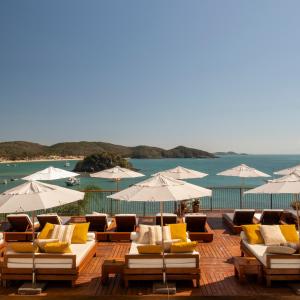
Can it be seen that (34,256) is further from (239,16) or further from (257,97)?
(257,97)

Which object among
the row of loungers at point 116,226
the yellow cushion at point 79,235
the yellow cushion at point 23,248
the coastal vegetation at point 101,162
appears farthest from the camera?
the coastal vegetation at point 101,162

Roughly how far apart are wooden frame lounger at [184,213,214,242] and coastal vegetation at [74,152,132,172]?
66691 millimetres

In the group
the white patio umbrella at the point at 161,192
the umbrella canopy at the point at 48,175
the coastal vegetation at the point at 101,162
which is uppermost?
the white patio umbrella at the point at 161,192

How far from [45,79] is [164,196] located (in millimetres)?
32059

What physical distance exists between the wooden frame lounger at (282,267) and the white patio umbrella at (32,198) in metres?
4.03

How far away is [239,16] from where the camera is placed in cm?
1619

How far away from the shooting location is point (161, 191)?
21.1ft

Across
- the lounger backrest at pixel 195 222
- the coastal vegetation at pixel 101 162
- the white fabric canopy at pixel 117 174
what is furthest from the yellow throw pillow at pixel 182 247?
the coastal vegetation at pixel 101 162

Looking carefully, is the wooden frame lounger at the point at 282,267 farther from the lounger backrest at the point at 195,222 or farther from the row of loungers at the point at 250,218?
the row of loungers at the point at 250,218

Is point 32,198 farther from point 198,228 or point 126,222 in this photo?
point 198,228

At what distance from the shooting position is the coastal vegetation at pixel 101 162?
79750 millimetres

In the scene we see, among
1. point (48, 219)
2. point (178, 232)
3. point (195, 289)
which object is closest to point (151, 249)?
point (195, 289)

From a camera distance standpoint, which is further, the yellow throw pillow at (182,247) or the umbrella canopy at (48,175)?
the umbrella canopy at (48,175)

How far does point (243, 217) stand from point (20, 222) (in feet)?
23.3
